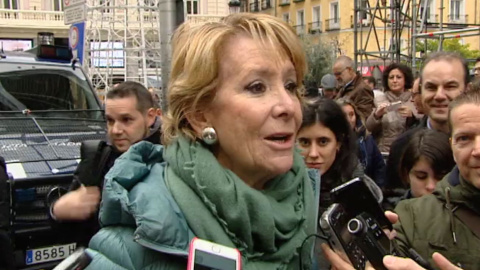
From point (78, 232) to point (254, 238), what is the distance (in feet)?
5.37

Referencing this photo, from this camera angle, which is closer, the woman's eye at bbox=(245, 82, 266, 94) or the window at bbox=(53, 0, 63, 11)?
the woman's eye at bbox=(245, 82, 266, 94)

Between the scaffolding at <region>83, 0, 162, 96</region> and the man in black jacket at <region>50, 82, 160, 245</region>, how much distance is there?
969 cm

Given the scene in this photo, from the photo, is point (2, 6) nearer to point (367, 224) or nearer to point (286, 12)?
point (286, 12)

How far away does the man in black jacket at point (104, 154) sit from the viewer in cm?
261

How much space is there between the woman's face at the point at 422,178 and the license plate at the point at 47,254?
321 centimetres

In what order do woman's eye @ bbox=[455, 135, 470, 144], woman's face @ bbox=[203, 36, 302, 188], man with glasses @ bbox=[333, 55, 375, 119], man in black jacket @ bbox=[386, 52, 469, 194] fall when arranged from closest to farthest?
1. woman's face @ bbox=[203, 36, 302, 188]
2. woman's eye @ bbox=[455, 135, 470, 144]
3. man in black jacket @ bbox=[386, 52, 469, 194]
4. man with glasses @ bbox=[333, 55, 375, 119]

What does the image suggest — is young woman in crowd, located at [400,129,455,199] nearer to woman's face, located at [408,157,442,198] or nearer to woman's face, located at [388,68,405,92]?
woman's face, located at [408,157,442,198]

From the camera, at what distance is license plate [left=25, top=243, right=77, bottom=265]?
4762mm

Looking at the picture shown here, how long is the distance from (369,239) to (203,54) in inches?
28.6

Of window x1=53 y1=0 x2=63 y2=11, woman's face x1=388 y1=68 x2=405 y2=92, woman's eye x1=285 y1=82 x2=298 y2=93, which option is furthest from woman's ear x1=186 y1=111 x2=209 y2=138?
window x1=53 y1=0 x2=63 y2=11

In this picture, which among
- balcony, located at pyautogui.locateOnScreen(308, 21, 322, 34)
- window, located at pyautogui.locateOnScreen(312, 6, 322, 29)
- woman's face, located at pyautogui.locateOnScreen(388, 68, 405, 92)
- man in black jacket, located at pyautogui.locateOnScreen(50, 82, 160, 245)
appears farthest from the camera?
window, located at pyautogui.locateOnScreen(312, 6, 322, 29)

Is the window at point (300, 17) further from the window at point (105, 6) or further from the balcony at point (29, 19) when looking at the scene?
the window at point (105, 6)

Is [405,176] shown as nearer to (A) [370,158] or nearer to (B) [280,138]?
(B) [280,138]

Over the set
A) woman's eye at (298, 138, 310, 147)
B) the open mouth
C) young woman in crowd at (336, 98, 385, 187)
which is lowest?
young woman in crowd at (336, 98, 385, 187)
